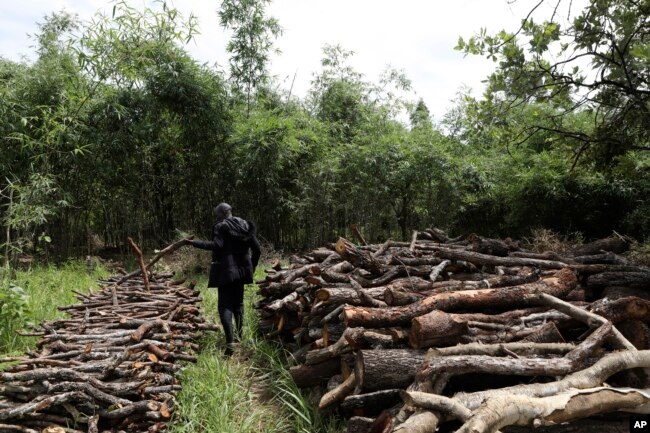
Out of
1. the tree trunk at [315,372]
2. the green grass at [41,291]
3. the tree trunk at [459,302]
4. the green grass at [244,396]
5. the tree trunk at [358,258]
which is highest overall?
the tree trunk at [358,258]

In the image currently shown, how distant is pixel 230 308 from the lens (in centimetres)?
551

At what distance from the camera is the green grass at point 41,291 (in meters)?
4.76

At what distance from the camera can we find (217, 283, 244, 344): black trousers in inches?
211

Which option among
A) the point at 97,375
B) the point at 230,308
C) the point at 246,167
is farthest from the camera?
the point at 246,167

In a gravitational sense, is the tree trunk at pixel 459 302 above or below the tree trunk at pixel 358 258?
below

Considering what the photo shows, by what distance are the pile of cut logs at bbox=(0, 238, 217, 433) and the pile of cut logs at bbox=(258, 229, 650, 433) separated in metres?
1.10

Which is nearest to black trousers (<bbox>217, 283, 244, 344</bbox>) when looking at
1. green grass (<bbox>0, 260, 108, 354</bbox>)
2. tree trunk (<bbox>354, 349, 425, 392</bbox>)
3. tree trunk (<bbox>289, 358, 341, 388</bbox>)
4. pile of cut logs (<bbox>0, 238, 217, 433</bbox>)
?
pile of cut logs (<bbox>0, 238, 217, 433</bbox>)

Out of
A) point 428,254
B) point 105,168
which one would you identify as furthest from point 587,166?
point 105,168

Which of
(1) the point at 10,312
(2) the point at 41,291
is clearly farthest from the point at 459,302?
(2) the point at 41,291

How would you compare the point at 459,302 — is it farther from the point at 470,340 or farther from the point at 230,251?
the point at 230,251

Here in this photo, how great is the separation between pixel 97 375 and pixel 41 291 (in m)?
4.22

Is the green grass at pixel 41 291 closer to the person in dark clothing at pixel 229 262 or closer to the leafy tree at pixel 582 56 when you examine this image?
the person in dark clothing at pixel 229 262

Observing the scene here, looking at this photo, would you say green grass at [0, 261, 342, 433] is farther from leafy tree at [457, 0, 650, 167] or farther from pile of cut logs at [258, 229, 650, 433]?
leafy tree at [457, 0, 650, 167]

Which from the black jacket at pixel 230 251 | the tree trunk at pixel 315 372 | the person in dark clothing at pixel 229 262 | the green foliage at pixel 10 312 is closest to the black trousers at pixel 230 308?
the person in dark clothing at pixel 229 262
